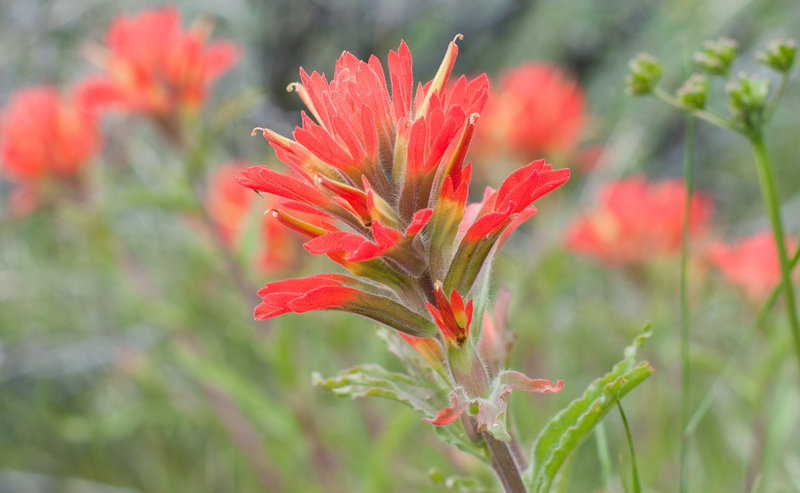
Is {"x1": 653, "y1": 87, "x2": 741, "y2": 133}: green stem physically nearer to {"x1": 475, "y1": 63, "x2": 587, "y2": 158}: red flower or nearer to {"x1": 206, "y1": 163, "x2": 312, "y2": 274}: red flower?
{"x1": 475, "y1": 63, "x2": 587, "y2": 158}: red flower

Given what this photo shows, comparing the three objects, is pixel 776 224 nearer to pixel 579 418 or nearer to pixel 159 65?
pixel 579 418

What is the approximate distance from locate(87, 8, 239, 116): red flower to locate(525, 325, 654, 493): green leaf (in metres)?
1.32

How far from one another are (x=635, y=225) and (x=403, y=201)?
4.05 feet

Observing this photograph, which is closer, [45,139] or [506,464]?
[506,464]

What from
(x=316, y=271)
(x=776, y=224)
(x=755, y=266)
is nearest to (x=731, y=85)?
(x=776, y=224)

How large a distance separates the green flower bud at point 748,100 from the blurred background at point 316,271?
0.38m

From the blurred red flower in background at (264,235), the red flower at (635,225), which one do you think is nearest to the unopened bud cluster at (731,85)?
the red flower at (635,225)

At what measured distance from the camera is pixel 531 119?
74.5 inches

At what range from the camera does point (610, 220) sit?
1653 mm

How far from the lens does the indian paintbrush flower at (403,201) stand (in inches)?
19.0

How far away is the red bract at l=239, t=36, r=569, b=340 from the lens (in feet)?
1.57

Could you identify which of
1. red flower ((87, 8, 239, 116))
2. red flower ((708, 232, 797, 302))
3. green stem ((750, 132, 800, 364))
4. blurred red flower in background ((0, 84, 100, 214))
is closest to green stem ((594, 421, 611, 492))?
green stem ((750, 132, 800, 364))

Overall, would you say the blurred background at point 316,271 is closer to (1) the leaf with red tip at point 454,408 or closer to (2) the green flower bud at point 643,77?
(1) the leaf with red tip at point 454,408

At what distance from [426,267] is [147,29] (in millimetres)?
1332
